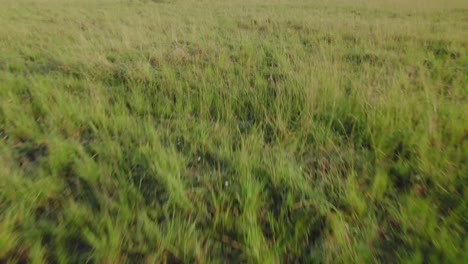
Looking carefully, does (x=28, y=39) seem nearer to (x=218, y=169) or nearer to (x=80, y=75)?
(x=80, y=75)

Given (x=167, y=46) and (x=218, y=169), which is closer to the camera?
(x=218, y=169)

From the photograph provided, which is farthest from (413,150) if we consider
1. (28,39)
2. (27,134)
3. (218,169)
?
(28,39)

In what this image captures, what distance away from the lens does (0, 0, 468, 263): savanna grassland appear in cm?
129

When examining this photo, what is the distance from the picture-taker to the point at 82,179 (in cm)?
175

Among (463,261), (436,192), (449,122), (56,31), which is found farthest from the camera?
(56,31)

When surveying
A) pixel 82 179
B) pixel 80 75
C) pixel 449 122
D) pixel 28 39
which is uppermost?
pixel 28 39

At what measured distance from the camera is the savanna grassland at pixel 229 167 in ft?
4.22

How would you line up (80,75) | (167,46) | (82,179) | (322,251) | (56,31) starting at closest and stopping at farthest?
1. (322,251)
2. (82,179)
3. (80,75)
4. (167,46)
5. (56,31)

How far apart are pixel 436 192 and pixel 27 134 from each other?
133 inches

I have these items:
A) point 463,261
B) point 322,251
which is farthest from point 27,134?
point 463,261

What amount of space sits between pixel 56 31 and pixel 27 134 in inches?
230

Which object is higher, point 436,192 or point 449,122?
point 449,122

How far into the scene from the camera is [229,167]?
185cm

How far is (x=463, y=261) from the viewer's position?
1132 mm
